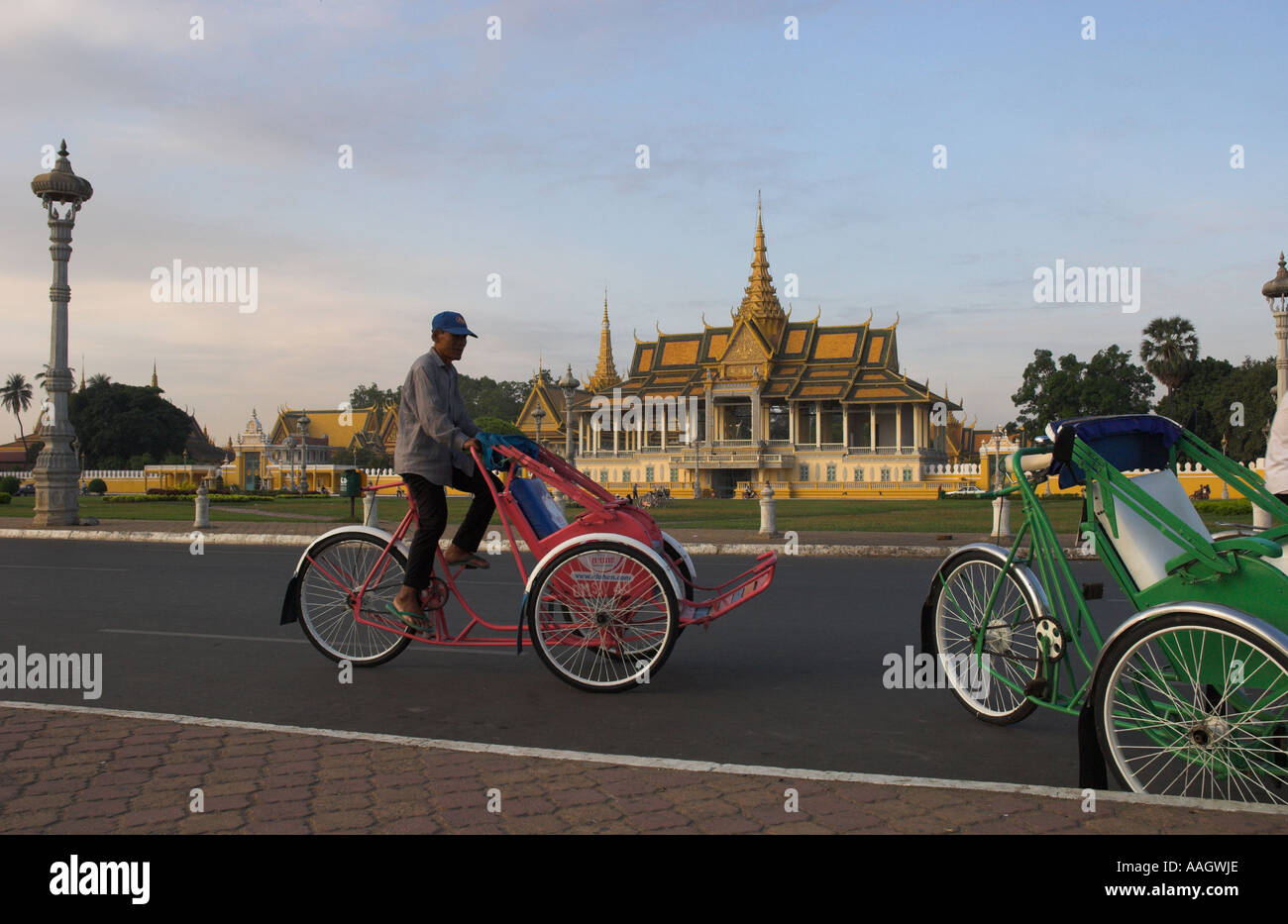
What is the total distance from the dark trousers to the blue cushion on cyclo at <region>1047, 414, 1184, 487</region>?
9.76 ft

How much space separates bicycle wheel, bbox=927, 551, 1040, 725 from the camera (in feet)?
14.8

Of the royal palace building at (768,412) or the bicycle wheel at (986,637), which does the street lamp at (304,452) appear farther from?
the bicycle wheel at (986,637)

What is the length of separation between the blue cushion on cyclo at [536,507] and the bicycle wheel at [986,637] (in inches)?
81.8

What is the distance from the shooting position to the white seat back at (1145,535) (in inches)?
151

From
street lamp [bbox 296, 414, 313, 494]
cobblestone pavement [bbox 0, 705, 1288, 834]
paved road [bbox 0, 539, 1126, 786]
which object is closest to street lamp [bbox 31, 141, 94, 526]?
paved road [bbox 0, 539, 1126, 786]

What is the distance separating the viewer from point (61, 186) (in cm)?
2222

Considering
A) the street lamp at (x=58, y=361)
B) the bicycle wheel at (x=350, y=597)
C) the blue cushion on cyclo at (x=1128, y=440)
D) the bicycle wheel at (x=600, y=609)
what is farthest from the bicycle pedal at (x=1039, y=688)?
the street lamp at (x=58, y=361)

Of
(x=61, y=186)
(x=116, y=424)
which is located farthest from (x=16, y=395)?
(x=61, y=186)

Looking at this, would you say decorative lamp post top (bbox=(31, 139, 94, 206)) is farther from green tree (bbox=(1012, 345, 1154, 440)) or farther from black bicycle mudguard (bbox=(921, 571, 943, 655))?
green tree (bbox=(1012, 345, 1154, 440))

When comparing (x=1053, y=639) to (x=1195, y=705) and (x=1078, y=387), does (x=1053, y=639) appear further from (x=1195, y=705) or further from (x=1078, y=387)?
(x=1078, y=387)

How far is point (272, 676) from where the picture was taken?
231 inches
